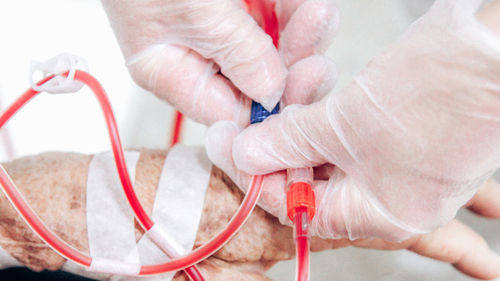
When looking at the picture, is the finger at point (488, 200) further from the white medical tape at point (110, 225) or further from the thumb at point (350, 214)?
the white medical tape at point (110, 225)

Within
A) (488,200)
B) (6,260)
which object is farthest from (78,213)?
(488,200)

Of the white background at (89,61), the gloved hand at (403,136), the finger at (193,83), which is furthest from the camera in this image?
the white background at (89,61)

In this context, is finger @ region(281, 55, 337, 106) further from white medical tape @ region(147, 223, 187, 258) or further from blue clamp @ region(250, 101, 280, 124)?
white medical tape @ region(147, 223, 187, 258)

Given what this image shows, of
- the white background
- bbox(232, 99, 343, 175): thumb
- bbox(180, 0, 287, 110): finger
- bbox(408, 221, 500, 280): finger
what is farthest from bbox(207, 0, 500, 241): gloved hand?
the white background

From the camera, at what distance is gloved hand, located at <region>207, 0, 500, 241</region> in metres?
0.57

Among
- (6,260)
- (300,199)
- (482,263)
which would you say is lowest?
(482,263)

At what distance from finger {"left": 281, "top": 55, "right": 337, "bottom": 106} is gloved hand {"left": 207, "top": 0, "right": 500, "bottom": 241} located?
0.38 ft

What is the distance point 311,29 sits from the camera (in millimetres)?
947

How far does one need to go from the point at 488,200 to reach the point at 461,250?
184mm

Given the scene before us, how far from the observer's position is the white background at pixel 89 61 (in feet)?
4.82

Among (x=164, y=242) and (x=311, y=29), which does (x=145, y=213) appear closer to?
(x=164, y=242)

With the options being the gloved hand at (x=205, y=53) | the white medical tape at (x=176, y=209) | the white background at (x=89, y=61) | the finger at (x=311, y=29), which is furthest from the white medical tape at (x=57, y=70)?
the white background at (x=89, y=61)

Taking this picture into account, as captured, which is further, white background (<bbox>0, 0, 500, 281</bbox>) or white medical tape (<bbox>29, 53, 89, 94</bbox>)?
white background (<bbox>0, 0, 500, 281</bbox>)

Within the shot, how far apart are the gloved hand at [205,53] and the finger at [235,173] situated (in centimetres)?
8
